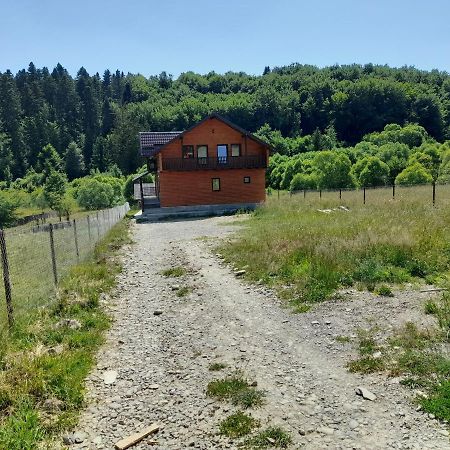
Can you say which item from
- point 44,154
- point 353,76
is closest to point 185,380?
point 44,154

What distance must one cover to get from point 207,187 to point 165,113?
103m

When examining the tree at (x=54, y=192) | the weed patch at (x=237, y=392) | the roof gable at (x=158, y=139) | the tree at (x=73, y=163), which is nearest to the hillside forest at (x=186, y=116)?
the tree at (x=73, y=163)

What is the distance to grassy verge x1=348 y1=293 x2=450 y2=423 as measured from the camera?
4586mm

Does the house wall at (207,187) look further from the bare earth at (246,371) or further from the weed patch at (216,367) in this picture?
the weed patch at (216,367)

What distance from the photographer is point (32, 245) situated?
976 centimetres

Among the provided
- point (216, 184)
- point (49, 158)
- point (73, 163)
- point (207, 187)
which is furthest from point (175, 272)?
point (49, 158)

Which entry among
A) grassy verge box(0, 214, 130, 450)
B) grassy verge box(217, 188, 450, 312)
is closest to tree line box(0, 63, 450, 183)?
grassy verge box(217, 188, 450, 312)

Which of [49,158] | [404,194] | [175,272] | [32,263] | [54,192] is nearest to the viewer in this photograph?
[32,263]

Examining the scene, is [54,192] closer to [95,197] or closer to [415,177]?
[95,197]

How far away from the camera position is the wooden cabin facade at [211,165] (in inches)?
1314

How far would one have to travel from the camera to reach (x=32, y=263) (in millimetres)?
9445

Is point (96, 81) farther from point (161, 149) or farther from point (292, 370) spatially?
point (292, 370)

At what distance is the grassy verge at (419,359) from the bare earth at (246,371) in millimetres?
183

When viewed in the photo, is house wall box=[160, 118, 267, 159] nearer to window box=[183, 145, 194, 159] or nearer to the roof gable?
window box=[183, 145, 194, 159]
